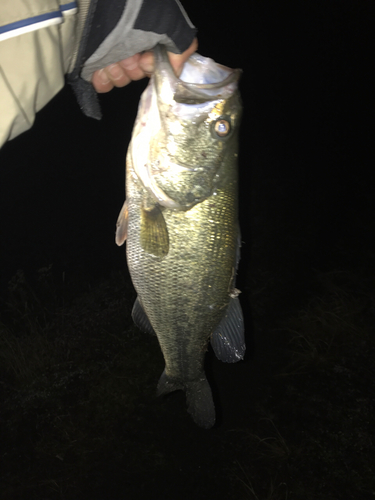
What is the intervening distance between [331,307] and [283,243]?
5.48 ft

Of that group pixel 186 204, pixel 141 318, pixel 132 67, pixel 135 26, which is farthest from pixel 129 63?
pixel 141 318

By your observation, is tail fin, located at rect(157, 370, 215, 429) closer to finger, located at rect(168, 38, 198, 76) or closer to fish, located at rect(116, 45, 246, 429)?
fish, located at rect(116, 45, 246, 429)

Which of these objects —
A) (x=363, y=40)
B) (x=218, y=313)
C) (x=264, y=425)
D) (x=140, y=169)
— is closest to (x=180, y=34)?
(x=140, y=169)

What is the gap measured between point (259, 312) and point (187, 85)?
4.13 m

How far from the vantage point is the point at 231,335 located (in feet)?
5.28

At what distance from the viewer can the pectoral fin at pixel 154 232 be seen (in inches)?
56.1

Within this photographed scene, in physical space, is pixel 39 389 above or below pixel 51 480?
above

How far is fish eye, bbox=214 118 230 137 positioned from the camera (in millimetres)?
1388

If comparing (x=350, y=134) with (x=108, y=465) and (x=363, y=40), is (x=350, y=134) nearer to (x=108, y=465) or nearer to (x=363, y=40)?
(x=363, y=40)

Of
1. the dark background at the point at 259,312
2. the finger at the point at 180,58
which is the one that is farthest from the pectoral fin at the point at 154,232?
the dark background at the point at 259,312

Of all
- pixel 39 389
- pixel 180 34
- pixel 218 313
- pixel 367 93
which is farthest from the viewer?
pixel 367 93

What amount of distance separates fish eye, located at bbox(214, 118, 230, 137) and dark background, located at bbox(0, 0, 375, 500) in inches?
137

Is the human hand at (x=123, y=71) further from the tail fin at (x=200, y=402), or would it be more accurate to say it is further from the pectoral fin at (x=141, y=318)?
the tail fin at (x=200, y=402)

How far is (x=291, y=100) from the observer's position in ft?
35.3
